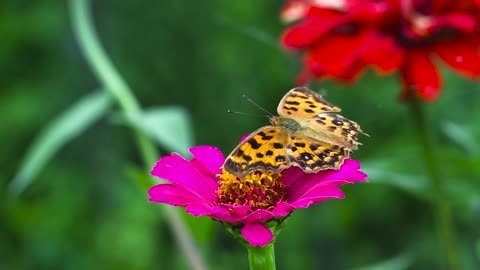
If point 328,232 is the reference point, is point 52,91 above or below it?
above

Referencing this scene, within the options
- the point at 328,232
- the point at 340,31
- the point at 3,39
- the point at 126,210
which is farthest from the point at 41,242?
the point at 340,31

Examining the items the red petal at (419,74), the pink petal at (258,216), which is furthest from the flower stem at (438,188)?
the pink petal at (258,216)

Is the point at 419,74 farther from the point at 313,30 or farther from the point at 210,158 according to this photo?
the point at 210,158

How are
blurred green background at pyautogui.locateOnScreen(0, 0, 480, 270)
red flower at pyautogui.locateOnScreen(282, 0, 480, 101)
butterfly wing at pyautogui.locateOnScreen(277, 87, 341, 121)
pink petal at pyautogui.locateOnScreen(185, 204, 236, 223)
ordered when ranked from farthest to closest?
blurred green background at pyautogui.locateOnScreen(0, 0, 480, 270) < red flower at pyautogui.locateOnScreen(282, 0, 480, 101) < butterfly wing at pyautogui.locateOnScreen(277, 87, 341, 121) < pink petal at pyautogui.locateOnScreen(185, 204, 236, 223)

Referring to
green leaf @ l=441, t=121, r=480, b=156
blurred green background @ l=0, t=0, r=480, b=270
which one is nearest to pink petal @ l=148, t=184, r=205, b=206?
green leaf @ l=441, t=121, r=480, b=156

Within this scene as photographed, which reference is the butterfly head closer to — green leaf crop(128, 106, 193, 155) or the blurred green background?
green leaf crop(128, 106, 193, 155)

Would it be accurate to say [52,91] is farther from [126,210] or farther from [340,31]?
[340,31]
